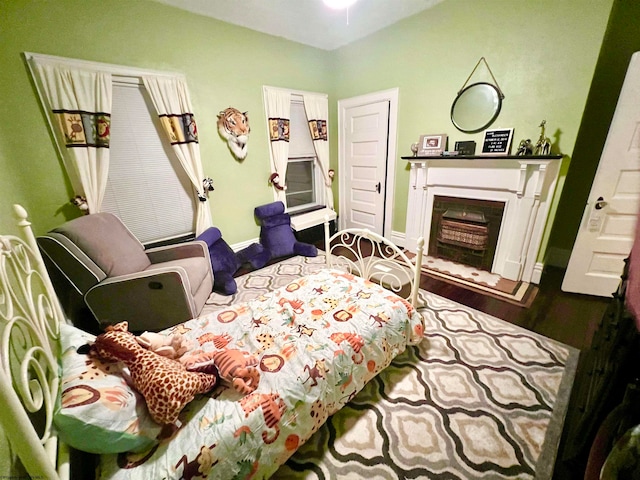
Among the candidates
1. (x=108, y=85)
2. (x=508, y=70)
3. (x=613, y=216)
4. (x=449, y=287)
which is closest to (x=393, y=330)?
(x=449, y=287)

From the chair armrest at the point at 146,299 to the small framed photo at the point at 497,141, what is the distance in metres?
3.02

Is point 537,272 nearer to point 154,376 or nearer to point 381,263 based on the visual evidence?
point 381,263

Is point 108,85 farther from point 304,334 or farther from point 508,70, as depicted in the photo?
point 508,70

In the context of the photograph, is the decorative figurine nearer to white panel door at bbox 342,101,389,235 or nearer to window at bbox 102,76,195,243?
white panel door at bbox 342,101,389,235

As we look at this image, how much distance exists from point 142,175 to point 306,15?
8.04ft

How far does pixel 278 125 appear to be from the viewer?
3.26m

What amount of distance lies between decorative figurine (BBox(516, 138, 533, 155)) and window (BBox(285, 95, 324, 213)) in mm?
2544

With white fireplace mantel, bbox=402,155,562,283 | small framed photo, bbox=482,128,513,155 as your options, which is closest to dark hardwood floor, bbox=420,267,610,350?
white fireplace mantel, bbox=402,155,562,283

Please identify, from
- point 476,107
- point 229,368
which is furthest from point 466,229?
point 229,368

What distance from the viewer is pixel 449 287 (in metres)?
2.59

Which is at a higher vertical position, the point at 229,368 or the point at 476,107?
the point at 476,107

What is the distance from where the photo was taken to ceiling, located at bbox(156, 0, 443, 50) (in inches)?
95.7

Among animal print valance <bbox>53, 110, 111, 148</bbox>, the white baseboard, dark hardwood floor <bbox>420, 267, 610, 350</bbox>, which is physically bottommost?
dark hardwood floor <bbox>420, 267, 610, 350</bbox>

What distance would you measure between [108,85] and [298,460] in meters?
3.17
